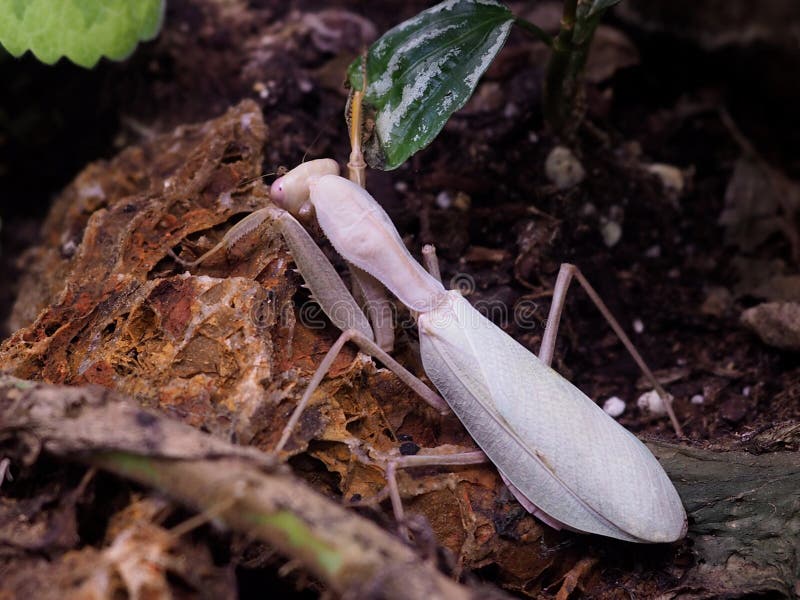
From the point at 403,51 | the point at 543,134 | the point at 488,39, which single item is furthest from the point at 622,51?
the point at 403,51

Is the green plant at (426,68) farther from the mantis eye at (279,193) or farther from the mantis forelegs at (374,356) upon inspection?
the mantis forelegs at (374,356)

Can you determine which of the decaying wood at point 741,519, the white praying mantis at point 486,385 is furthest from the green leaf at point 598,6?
the decaying wood at point 741,519

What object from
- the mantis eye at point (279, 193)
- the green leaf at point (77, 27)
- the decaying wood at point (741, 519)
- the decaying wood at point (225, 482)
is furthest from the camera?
the green leaf at point (77, 27)

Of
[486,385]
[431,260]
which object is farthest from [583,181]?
[486,385]

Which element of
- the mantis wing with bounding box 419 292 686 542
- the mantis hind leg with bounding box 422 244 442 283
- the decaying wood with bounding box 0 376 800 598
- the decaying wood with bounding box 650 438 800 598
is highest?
the decaying wood with bounding box 0 376 800 598

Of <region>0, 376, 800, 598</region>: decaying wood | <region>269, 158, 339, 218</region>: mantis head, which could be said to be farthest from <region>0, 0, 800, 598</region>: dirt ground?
<region>0, 376, 800, 598</region>: decaying wood

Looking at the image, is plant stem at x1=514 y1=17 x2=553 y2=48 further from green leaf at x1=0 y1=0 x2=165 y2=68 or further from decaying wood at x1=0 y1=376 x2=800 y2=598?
decaying wood at x1=0 y1=376 x2=800 y2=598

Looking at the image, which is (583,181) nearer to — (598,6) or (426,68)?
(598,6)

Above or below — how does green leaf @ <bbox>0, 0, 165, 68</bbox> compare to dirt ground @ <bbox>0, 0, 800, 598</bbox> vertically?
above
